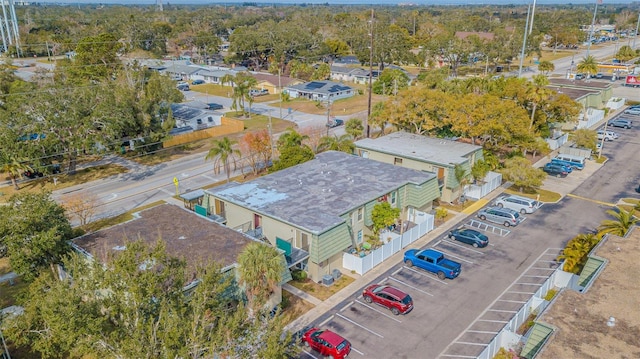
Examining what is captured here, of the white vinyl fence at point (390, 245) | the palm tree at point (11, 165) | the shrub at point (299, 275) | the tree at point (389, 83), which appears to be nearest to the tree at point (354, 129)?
the white vinyl fence at point (390, 245)

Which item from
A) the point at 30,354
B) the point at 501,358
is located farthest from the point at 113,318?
the point at 501,358

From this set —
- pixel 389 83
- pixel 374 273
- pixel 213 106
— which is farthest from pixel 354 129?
pixel 389 83

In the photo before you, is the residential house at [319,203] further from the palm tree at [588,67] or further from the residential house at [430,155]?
the palm tree at [588,67]

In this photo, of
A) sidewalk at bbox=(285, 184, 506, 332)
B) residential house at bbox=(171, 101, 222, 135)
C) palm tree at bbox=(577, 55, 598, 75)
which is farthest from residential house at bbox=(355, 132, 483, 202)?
palm tree at bbox=(577, 55, 598, 75)

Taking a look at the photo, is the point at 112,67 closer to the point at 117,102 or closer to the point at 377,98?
the point at 117,102

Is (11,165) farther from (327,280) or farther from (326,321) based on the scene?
(326,321)

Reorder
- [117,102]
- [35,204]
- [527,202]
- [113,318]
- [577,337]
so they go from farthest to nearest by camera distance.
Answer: [117,102]
[527,202]
[35,204]
[577,337]
[113,318]

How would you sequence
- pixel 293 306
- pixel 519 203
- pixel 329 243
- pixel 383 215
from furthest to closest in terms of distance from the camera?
1. pixel 519 203
2. pixel 383 215
3. pixel 329 243
4. pixel 293 306
